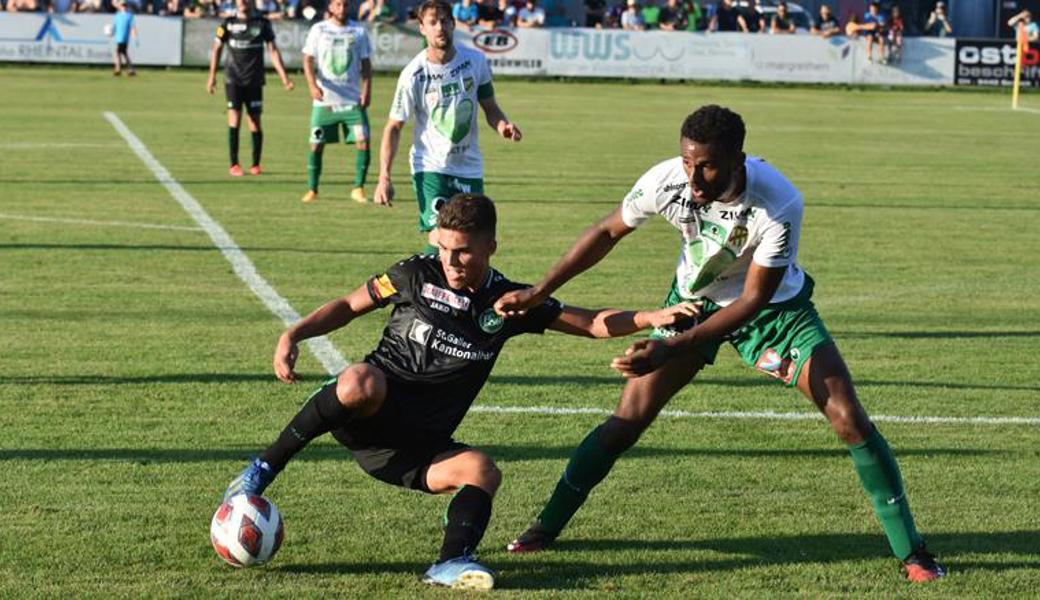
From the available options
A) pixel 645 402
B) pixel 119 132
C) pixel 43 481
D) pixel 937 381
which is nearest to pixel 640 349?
pixel 645 402

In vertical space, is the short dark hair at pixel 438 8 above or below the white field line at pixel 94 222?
above

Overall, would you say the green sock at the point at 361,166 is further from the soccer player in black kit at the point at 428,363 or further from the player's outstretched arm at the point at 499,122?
the soccer player in black kit at the point at 428,363

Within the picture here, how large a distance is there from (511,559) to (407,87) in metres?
6.14

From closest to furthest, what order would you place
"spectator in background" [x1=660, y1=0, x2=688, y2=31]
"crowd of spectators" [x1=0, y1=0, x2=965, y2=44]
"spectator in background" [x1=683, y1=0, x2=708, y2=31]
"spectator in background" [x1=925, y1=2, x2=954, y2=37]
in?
1. "crowd of spectators" [x1=0, y1=0, x2=965, y2=44]
2. "spectator in background" [x1=683, y1=0, x2=708, y2=31]
3. "spectator in background" [x1=660, y1=0, x2=688, y2=31]
4. "spectator in background" [x1=925, y1=2, x2=954, y2=37]

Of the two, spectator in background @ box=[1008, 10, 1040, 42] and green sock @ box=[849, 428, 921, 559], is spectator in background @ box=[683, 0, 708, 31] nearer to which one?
spectator in background @ box=[1008, 10, 1040, 42]

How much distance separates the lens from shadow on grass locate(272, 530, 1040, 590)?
20.3 feet

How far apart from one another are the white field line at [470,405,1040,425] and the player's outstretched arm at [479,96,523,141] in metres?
2.78

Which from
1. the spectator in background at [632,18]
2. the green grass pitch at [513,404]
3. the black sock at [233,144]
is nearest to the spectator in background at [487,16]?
the spectator in background at [632,18]

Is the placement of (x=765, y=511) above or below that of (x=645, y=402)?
below

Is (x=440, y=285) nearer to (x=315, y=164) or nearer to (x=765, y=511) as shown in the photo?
(x=765, y=511)

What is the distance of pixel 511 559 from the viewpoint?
21.0 ft

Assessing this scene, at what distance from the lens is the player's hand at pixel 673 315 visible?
6066 millimetres

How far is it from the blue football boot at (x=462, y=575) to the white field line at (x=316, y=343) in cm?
282

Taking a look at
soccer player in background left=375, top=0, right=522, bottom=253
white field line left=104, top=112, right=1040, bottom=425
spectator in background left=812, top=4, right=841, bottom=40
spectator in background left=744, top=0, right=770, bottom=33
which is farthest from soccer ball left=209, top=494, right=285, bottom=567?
spectator in background left=744, top=0, right=770, bottom=33
